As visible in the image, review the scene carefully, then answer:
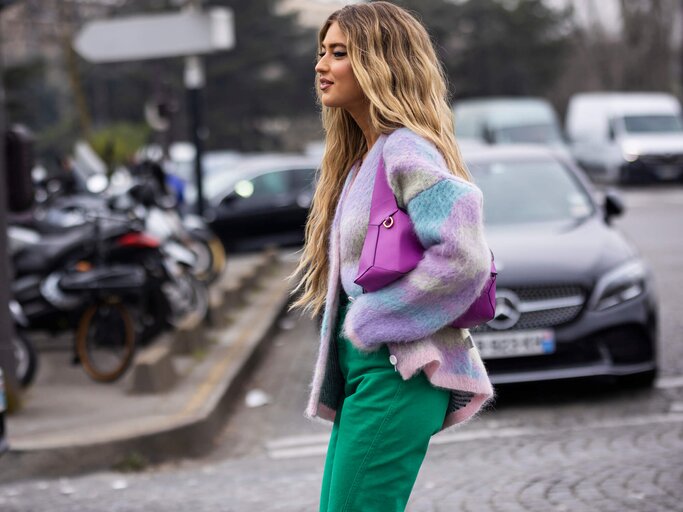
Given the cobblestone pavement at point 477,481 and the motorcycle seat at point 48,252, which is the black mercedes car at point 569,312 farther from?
the motorcycle seat at point 48,252

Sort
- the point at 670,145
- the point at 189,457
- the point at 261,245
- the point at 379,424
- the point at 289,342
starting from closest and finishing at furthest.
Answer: the point at 379,424 < the point at 189,457 < the point at 289,342 < the point at 261,245 < the point at 670,145

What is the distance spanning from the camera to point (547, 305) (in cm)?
724

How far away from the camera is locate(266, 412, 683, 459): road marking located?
264 inches

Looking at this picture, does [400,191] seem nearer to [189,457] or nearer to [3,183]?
[189,457]

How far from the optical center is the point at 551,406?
7445 millimetres

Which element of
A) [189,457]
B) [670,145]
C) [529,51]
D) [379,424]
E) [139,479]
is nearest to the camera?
[379,424]

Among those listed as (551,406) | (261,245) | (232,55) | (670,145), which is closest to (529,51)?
(232,55)

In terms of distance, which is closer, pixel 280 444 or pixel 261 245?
pixel 280 444

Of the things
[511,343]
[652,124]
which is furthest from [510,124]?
[511,343]

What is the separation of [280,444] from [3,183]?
228 centimetres

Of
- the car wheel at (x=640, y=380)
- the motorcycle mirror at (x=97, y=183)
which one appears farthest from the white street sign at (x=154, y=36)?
the car wheel at (x=640, y=380)

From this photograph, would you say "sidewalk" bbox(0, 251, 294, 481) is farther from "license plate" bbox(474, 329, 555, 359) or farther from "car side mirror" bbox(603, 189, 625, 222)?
"car side mirror" bbox(603, 189, 625, 222)

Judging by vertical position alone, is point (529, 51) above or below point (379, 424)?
below

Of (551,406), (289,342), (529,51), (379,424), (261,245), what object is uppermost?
(379,424)
